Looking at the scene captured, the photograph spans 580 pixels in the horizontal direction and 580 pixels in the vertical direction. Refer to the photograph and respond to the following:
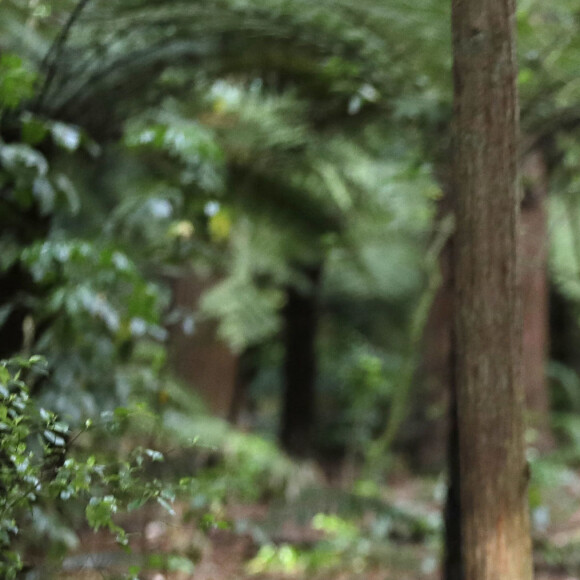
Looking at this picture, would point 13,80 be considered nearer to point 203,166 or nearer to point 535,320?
point 203,166

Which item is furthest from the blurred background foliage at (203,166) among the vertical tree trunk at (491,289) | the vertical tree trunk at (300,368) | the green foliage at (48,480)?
the vertical tree trunk at (300,368)

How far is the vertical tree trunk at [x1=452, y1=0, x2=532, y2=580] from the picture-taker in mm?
1661

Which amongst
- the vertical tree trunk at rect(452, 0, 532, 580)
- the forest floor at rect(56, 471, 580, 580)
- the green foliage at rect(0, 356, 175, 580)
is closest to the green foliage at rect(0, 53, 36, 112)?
the green foliage at rect(0, 356, 175, 580)

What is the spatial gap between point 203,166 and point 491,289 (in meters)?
1.60

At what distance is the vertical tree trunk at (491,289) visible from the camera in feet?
5.45

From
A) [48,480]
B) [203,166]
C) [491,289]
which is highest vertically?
[203,166]

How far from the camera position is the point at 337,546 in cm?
381

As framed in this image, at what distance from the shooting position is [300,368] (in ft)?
19.0

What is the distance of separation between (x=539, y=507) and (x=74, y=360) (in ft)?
8.96

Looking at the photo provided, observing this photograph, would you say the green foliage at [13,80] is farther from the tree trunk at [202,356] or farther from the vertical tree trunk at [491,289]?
the tree trunk at [202,356]

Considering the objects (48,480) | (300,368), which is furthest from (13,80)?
(300,368)

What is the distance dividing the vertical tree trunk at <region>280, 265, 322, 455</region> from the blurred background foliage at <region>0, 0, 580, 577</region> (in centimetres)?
117

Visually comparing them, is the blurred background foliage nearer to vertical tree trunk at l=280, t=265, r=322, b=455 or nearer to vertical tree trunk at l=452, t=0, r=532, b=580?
vertical tree trunk at l=452, t=0, r=532, b=580

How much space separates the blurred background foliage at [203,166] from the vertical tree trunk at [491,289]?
2.24 ft
